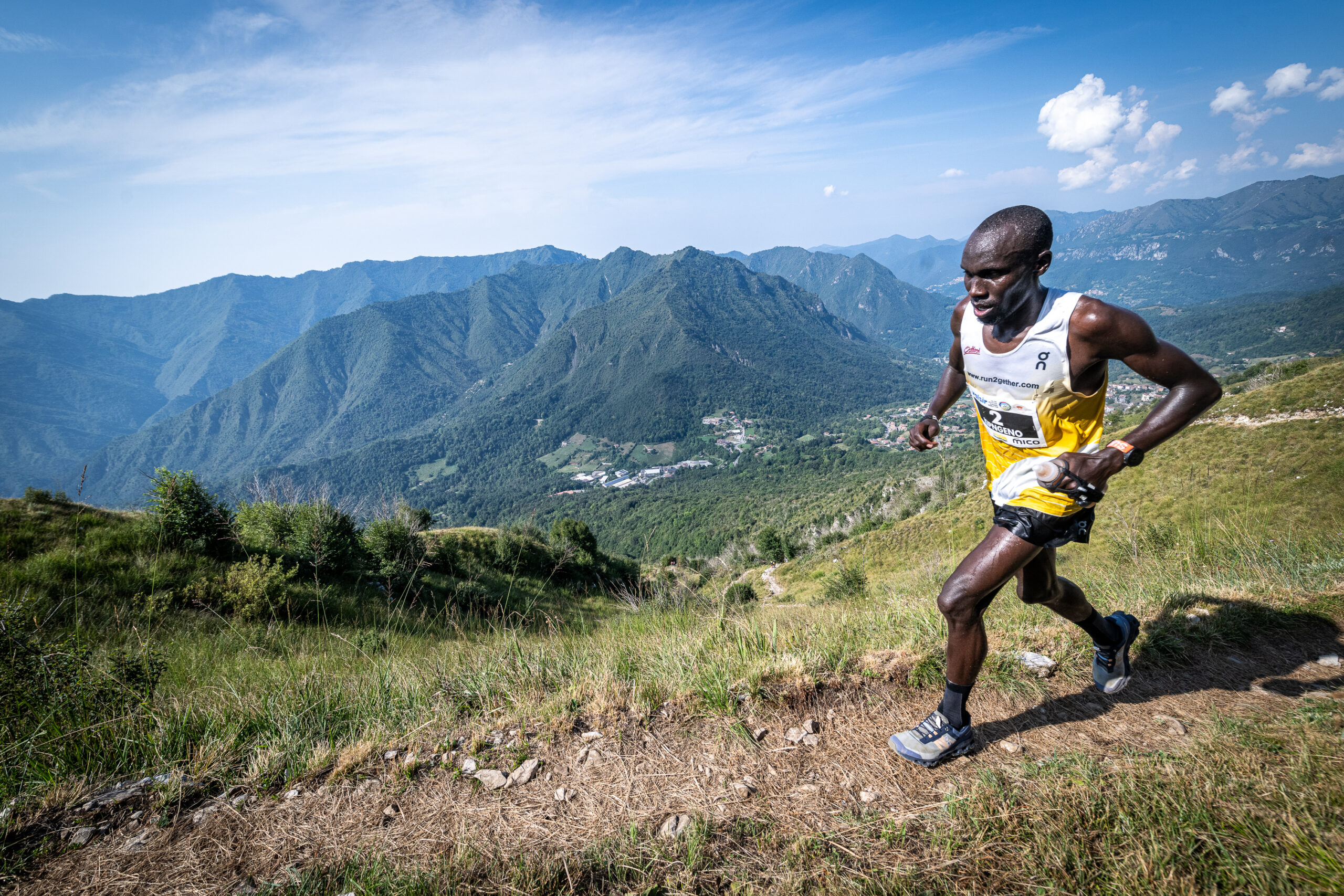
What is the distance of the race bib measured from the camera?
242cm

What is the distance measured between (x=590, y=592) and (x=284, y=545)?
496 inches

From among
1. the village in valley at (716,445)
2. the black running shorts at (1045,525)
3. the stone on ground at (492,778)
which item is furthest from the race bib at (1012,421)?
the village in valley at (716,445)

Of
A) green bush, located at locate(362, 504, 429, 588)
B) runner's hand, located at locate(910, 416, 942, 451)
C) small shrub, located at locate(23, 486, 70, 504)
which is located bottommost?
green bush, located at locate(362, 504, 429, 588)

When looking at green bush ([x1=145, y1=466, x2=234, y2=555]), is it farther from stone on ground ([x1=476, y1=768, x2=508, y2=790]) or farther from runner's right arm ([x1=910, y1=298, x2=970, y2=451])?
runner's right arm ([x1=910, y1=298, x2=970, y2=451])

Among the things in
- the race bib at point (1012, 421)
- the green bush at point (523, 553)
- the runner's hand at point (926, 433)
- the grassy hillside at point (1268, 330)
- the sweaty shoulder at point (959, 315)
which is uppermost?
the sweaty shoulder at point (959, 315)

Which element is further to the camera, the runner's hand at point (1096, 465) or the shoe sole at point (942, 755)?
the shoe sole at point (942, 755)

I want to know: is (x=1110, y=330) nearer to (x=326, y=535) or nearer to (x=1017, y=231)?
(x=1017, y=231)

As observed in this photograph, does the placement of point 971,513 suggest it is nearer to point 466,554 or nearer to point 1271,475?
point 1271,475

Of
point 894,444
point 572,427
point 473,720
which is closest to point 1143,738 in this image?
point 473,720

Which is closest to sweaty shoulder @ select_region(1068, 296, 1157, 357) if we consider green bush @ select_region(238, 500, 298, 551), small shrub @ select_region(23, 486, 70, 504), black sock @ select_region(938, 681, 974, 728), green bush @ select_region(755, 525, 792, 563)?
black sock @ select_region(938, 681, 974, 728)

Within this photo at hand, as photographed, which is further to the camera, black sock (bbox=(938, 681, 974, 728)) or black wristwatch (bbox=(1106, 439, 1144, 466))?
black sock (bbox=(938, 681, 974, 728))

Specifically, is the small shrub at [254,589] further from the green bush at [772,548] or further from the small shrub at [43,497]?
the green bush at [772,548]

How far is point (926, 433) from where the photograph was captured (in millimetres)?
3258

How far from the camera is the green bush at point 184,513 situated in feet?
28.4
